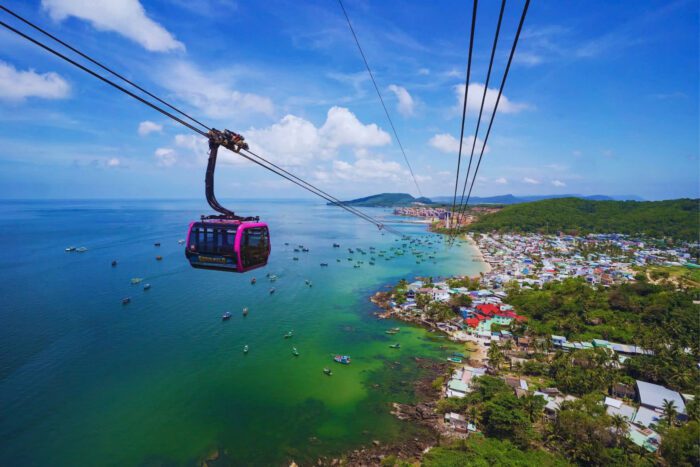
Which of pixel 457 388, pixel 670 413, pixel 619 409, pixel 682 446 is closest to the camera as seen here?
pixel 682 446

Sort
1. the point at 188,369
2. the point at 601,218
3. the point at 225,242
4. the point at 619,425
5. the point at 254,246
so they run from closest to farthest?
the point at 225,242, the point at 254,246, the point at 619,425, the point at 188,369, the point at 601,218

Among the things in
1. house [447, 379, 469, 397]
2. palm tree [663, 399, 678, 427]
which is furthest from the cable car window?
palm tree [663, 399, 678, 427]

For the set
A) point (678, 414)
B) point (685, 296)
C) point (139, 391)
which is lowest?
point (139, 391)

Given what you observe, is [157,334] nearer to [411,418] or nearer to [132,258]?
[411,418]

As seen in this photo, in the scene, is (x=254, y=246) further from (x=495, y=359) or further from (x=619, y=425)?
(x=495, y=359)

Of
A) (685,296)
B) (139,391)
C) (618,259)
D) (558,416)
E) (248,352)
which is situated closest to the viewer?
(558,416)

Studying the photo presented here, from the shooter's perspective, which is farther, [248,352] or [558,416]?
[248,352]

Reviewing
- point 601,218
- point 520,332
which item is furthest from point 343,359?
point 601,218

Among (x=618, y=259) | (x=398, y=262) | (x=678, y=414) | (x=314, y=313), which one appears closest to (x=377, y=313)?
(x=314, y=313)
